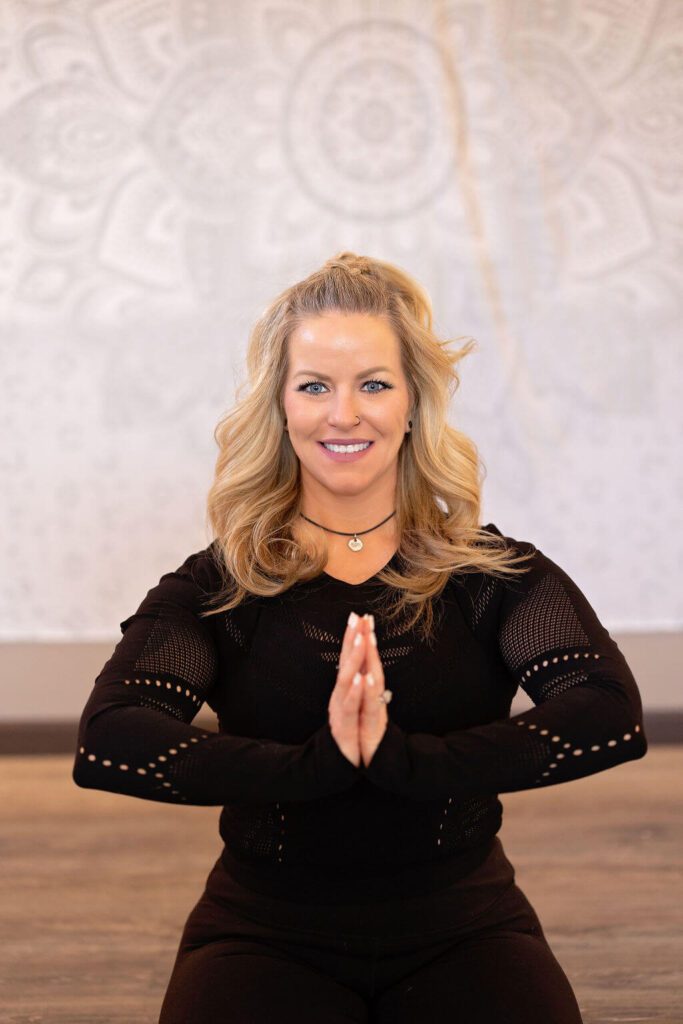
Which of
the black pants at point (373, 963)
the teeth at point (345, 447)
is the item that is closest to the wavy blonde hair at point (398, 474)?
the teeth at point (345, 447)

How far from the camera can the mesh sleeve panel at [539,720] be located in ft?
4.92

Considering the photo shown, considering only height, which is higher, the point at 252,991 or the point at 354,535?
the point at 354,535

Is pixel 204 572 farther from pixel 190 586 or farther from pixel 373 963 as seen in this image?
pixel 373 963

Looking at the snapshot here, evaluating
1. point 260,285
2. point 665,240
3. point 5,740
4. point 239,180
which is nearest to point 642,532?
point 665,240

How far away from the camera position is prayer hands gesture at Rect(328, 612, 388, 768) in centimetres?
147

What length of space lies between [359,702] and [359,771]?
10 cm

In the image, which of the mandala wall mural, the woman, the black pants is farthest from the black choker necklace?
the mandala wall mural

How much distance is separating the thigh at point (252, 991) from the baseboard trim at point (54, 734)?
239 cm

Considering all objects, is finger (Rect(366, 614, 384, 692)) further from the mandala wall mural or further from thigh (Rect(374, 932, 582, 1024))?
the mandala wall mural

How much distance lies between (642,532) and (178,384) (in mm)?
1659

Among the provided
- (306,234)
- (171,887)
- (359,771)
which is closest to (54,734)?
(171,887)

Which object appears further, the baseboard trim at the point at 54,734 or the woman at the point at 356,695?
the baseboard trim at the point at 54,734

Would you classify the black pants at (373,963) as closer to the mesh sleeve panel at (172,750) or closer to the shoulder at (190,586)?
the mesh sleeve panel at (172,750)

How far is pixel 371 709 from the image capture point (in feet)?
4.83
